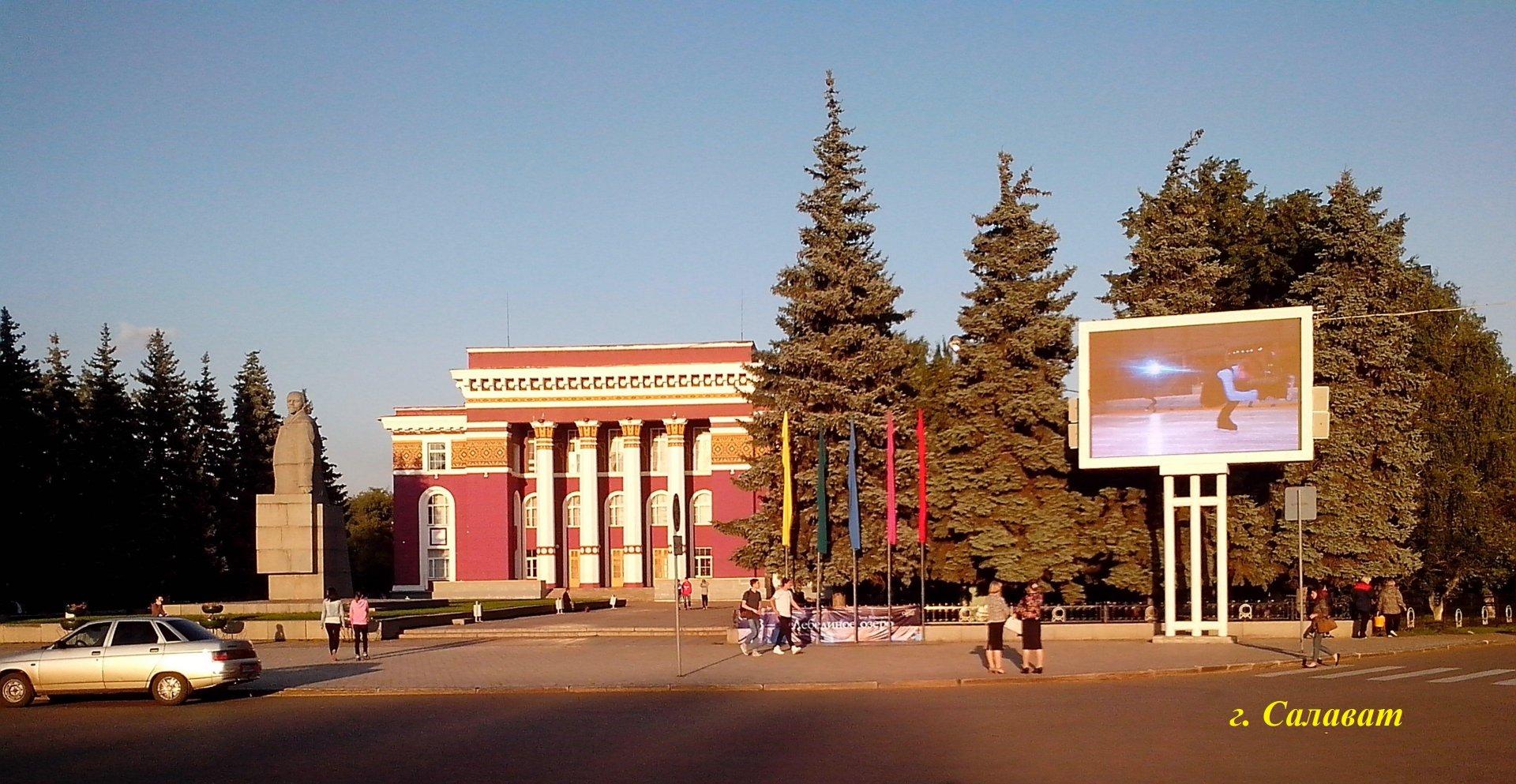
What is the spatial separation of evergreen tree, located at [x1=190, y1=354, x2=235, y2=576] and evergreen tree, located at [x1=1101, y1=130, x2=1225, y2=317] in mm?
48782

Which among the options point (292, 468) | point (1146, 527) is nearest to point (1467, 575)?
point (1146, 527)

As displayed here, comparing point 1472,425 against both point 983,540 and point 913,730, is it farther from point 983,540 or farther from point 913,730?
point 913,730

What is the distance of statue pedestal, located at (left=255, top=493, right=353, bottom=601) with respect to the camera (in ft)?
123

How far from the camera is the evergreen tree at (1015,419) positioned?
3819 cm

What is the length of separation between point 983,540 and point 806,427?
256 inches

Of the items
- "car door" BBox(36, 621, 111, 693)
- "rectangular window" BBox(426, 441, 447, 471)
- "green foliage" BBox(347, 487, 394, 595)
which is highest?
"rectangular window" BBox(426, 441, 447, 471)

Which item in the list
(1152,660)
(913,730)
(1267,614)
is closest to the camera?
(913,730)

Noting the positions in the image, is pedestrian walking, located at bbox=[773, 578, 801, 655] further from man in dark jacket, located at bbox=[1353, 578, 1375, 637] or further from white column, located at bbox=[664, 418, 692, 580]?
white column, located at bbox=[664, 418, 692, 580]

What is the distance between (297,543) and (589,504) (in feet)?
136

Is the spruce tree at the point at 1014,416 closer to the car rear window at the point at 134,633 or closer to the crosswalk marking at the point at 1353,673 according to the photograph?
the crosswalk marking at the point at 1353,673

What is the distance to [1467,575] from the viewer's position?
48.3m

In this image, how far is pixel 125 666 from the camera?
22156mm

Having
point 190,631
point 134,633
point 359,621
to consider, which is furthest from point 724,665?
point 134,633

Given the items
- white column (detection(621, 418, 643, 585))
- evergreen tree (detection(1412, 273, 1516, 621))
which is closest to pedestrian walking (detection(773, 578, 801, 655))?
evergreen tree (detection(1412, 273, 1516, 621))
